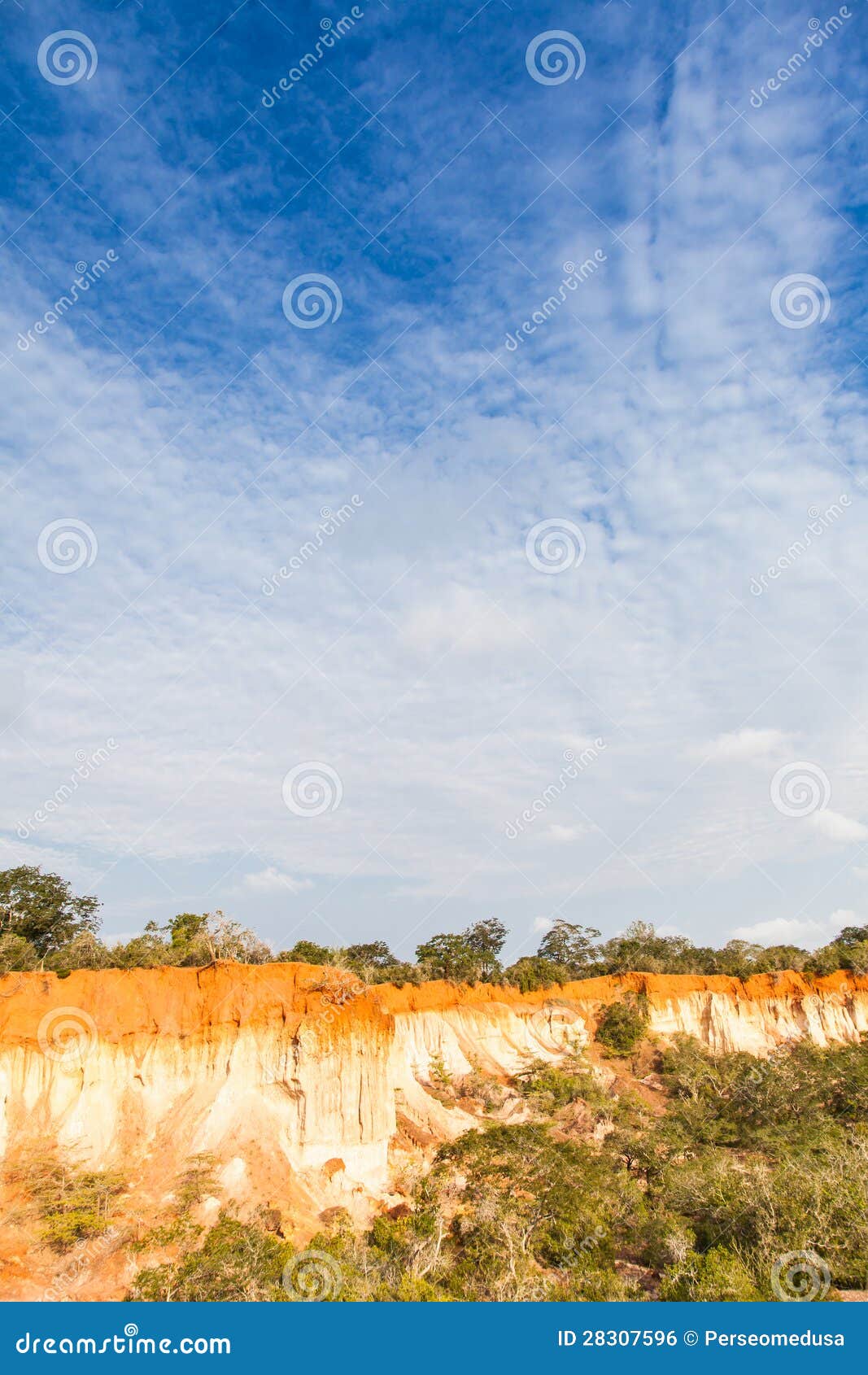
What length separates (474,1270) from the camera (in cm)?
1956

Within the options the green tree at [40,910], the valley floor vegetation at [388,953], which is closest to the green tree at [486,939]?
the valley floor vegetation at [388,953]

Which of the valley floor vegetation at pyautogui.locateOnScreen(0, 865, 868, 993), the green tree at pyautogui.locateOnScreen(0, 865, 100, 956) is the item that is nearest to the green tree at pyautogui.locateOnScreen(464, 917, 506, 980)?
the valley floor vegetation at pyautogui.locateOnScreen(0, 865, 868, 993)

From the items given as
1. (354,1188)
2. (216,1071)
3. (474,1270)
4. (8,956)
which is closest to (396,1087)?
(354,1188)

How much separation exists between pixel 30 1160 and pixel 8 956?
12.2 m

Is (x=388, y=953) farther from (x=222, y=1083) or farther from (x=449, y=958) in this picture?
(x=222, y=1083)

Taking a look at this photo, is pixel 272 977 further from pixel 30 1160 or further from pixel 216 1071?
pixel 30 1160
